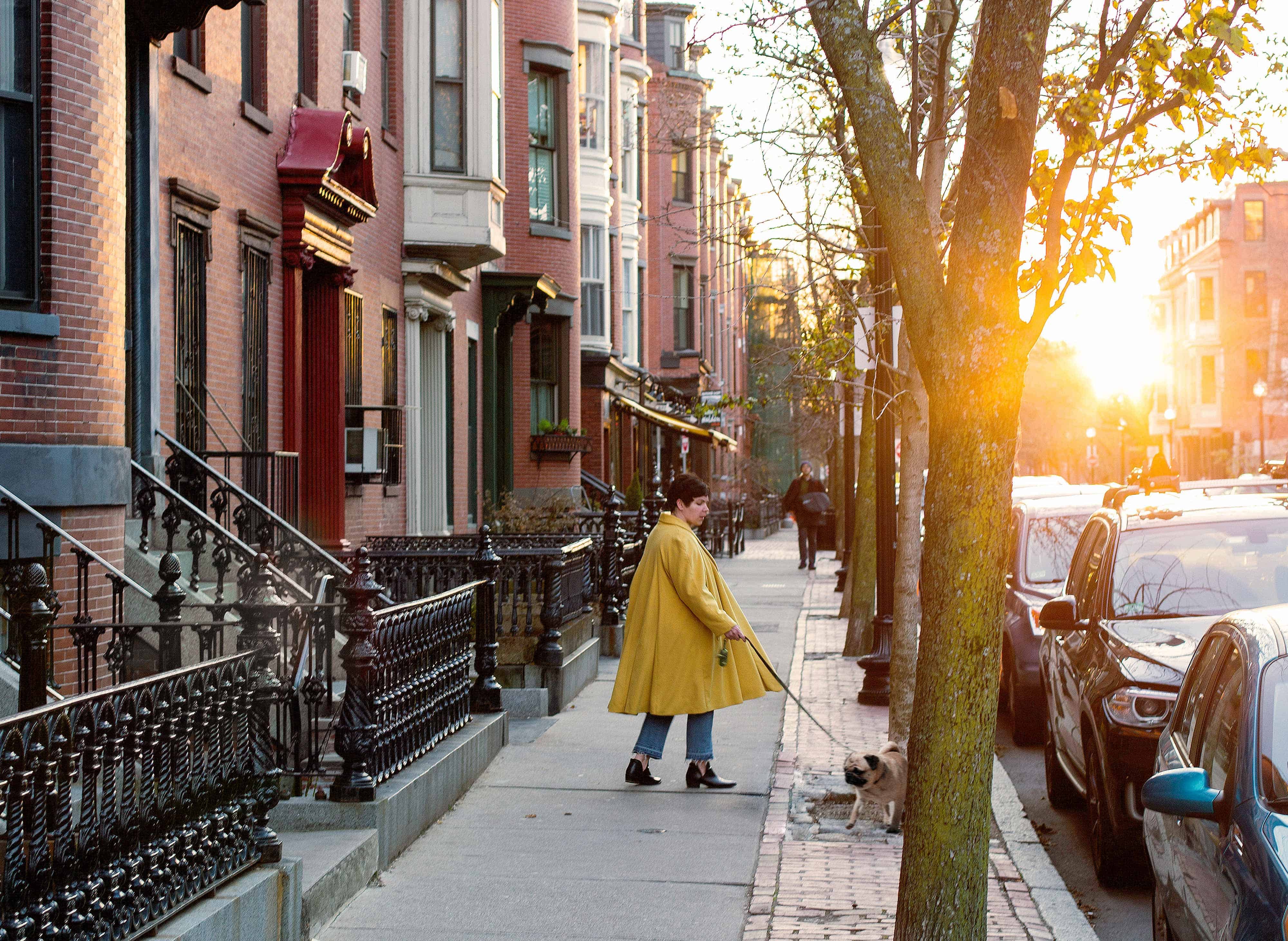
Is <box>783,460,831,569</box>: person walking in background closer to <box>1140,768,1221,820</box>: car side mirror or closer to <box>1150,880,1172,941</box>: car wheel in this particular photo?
<box>1150,880,1172,941</box>: car wheel

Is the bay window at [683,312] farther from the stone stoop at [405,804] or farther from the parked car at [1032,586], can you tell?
the stone stoop at [405,804]

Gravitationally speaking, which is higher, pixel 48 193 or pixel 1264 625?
pixel 48 193

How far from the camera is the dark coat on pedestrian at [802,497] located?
3067 cm

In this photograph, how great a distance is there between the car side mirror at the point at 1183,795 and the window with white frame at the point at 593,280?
93.0 ft

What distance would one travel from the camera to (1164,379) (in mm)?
106188

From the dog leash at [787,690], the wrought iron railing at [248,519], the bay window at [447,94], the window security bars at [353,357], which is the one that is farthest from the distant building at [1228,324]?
the dog leash at [787,690]

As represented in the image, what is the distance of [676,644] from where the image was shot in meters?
8.98

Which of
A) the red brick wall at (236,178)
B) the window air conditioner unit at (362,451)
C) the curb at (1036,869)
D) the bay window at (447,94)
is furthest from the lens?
the bay window at (447,94)

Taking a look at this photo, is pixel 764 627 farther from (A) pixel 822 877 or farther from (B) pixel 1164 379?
(B) pixel 1164 379

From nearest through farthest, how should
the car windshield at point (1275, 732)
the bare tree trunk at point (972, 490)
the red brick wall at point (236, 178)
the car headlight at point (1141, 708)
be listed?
the car windshield at point (1275, 732)
the bare tree trunk at point (972, 490)
the car headlight at point (1141, 708)
the red brick wall at point (236, 178)

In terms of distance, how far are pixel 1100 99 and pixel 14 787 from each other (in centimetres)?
425

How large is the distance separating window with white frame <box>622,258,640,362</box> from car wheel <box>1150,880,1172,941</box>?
1281 inches

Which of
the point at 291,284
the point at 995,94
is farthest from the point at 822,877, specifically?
the point at 291,284

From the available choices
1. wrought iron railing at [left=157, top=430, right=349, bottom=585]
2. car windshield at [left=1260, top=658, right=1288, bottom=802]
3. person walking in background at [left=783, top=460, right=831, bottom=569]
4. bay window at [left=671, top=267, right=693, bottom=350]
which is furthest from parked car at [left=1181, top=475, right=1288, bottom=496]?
bay window at [left=671, top=267, right=693, bottom=350]
